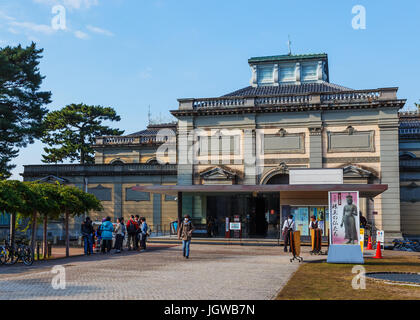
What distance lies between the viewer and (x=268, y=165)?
35.2 metres

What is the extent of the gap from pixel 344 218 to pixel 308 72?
1139 inches

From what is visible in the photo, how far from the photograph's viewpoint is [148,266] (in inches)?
672

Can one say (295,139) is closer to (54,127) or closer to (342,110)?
(342,110)

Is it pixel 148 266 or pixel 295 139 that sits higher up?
pixel 295 139

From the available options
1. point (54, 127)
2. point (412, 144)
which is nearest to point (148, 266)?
point (412, 144)

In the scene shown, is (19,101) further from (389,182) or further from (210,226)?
(389,182)

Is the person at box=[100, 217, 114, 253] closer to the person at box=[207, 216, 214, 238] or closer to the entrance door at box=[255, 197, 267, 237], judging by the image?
the person at box=[207, 216, 214, 238]

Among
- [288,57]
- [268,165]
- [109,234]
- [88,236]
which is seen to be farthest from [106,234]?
[288,57]

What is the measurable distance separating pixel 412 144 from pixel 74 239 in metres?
28.6

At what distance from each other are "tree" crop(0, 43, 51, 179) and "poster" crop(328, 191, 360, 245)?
1213 inches

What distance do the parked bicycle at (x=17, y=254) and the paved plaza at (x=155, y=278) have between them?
416 mm

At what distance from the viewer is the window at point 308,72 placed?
44906 millimetres

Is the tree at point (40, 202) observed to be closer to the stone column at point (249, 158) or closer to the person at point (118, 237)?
the person at point (118, 237)
